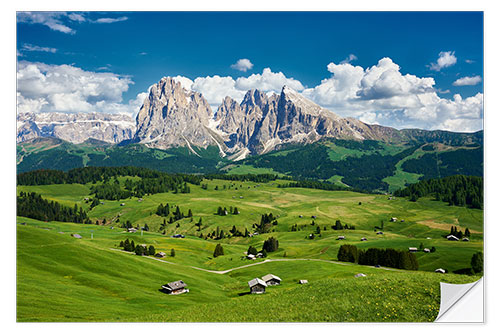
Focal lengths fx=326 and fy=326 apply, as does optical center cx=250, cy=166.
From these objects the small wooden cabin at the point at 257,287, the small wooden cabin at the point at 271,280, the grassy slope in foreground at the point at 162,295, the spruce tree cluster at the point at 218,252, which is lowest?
the spruce tree cluster at the point at 218,252

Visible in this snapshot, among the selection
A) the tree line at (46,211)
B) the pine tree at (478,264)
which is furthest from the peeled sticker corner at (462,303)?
the tree line at (46,211)

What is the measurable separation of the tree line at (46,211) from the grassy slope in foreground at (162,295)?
104222mm

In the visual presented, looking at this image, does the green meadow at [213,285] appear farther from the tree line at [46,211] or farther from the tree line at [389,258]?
the tree line at [46,211]

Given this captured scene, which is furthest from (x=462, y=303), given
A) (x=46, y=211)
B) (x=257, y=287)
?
(x=46, y=211)

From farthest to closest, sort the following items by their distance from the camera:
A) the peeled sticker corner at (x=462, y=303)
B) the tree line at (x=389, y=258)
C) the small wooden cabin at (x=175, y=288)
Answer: the tree line at (x=389, y=258) < the small wooden cabin at (x=175, y=288) < the peeled sticker corner at (x=462, y=303)

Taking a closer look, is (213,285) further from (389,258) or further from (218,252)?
(218,252)

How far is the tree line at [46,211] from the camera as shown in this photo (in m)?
148

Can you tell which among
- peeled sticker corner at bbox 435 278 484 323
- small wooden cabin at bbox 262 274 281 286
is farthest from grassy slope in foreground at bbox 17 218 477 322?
small wooden cabin at bbox 262 274 281 286

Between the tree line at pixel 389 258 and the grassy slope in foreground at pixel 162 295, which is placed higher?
the grassy slope in foreground at pixel 162 295

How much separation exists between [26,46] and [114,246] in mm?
71965

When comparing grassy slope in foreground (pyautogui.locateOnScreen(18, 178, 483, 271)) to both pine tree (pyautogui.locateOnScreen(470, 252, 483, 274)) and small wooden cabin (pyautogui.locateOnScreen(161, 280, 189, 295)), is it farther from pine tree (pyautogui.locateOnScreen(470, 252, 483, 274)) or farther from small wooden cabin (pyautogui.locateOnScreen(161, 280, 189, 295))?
small wooden cabin (pyautogui.locateOnScreen(161, 280, 189, 295))

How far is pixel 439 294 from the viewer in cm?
3180

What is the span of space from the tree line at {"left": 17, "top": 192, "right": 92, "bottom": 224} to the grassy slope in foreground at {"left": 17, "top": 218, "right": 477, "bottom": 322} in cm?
10422

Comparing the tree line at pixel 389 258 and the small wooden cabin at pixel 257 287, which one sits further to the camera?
the tree line at pixel 389 258
